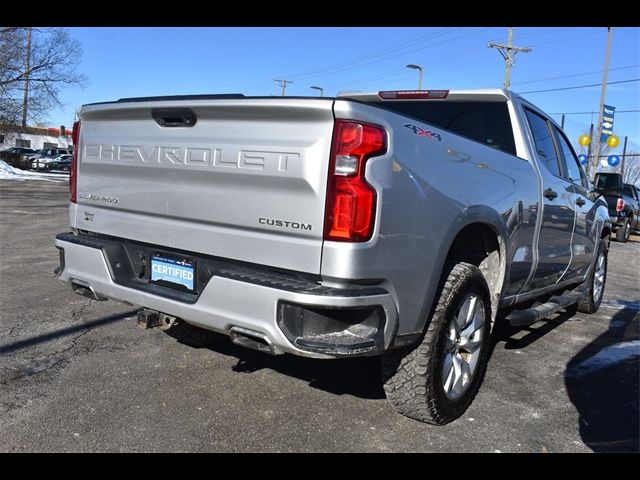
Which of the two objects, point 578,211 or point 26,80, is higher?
point 26,80

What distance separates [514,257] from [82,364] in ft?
10.2

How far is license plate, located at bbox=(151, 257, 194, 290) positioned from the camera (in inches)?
118

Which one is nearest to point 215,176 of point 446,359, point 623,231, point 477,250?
A: point 446,359

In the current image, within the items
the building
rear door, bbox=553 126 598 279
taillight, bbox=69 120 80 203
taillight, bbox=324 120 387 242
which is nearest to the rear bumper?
taillight, bbox=324 120 387 242

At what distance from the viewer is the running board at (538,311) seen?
4.05m

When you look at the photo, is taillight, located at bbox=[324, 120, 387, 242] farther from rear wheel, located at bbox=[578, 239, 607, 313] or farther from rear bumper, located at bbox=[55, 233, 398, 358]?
rear wheel, located at bbox=[578, 239, 607, 313]

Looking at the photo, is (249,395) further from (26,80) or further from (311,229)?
(26,80)

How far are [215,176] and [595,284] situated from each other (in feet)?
17.1

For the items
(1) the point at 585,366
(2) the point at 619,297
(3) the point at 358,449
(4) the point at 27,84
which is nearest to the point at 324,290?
(3) the point at 358,449

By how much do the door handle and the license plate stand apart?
111 inches

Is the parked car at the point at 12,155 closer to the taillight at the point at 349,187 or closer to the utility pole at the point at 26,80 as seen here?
the utility pole at the point at 26,80

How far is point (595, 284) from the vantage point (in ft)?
21.1

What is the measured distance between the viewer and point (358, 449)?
297cm

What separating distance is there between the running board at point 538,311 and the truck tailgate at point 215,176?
2160 millimetres
